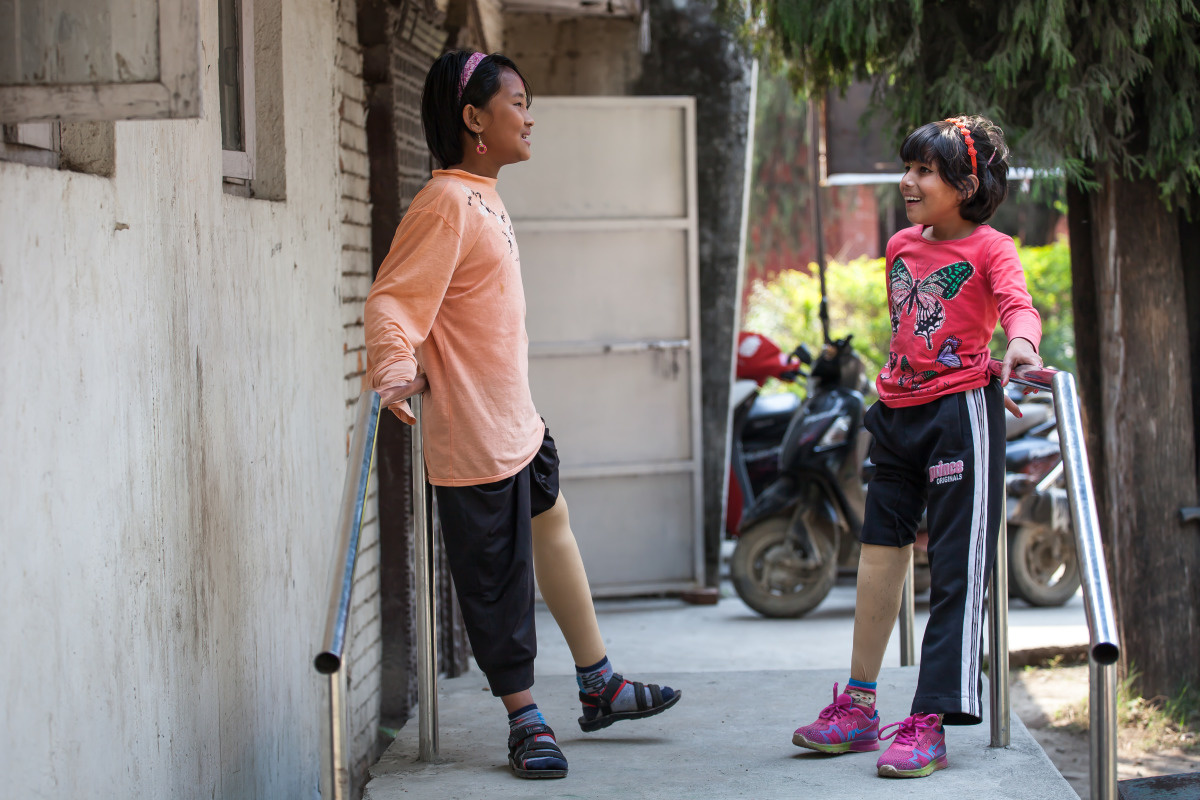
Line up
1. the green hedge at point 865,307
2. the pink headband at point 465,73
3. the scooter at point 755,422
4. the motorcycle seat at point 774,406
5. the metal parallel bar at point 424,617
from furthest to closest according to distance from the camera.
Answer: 1. the green hedge at point 865,307
2. the motorcycle seat at point 774,406
3. the scooter at point 755,422
4. the metal parallel bar at point 424,617
5. the pink headband at point 465,73

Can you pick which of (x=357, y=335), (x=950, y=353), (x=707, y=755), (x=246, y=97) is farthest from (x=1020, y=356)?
(x=357, y=335)

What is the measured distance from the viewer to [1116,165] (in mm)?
4508

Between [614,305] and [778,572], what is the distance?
166 centimetres

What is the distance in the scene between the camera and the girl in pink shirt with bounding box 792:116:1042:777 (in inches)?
107

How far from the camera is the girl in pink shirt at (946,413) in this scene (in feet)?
8.88

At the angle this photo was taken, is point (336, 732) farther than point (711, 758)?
No

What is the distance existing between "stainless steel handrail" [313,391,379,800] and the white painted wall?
40 centimetres

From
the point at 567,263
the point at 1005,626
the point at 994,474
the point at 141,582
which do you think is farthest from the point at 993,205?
the point at 567,263

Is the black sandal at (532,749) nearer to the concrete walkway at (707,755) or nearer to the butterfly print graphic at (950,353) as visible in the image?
the concrete walkway at (707,755)

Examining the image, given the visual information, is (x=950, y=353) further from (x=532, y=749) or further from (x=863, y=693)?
(x=532, y=749)

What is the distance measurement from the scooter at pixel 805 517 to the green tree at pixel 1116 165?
159 cm

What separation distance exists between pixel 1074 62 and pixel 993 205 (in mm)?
1495

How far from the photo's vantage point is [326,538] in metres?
3.51

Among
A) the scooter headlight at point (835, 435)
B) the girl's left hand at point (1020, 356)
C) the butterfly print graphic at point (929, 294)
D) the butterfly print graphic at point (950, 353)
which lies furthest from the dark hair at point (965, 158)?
the scooter headlight at point (835, 435)
